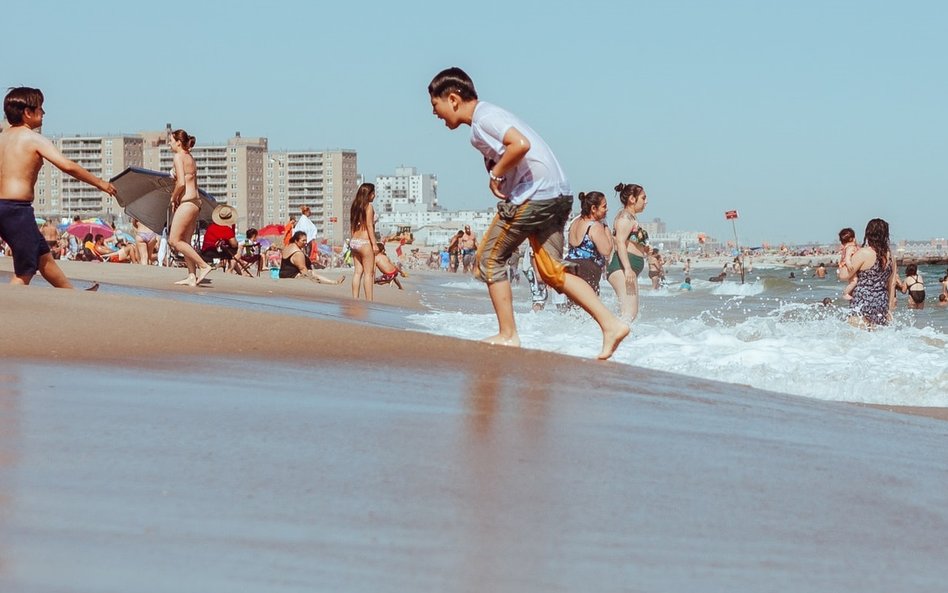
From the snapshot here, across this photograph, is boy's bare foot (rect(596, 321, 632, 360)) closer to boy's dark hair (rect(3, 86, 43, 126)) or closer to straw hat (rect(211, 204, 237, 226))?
boy's dark hair (rect(3, 86, 43, 126))

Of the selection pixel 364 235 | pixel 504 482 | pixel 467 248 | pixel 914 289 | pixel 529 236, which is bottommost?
pixel 914 289

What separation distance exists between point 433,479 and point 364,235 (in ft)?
39.0

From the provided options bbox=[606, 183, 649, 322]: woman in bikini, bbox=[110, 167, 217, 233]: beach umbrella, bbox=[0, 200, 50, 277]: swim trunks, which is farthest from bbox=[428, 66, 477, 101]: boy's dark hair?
bbox=[110, 167, 217, 233]: beach umbrella

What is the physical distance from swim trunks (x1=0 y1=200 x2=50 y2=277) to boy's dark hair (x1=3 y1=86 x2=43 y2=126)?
55cm

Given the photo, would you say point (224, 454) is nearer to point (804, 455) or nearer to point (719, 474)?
point (719, 474)

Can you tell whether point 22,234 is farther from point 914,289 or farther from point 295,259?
point 914,289

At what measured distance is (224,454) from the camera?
11.6 ft

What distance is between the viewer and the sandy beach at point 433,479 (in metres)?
2.59

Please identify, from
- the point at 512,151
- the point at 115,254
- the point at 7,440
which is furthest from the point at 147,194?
the point at 7,440

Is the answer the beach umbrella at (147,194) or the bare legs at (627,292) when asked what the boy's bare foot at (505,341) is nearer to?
the bare legs at (627,292)

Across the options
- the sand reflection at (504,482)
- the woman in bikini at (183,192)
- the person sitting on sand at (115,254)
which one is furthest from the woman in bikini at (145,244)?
the sand reflection at (504,482)

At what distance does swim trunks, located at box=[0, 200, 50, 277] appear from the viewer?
28.0 ft

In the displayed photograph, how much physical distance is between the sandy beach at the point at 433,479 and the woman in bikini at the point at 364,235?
8.43 meters

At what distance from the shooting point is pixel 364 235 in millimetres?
15133
